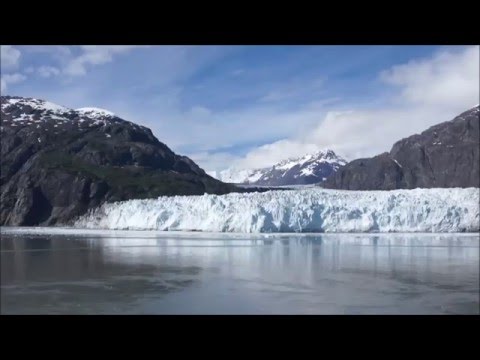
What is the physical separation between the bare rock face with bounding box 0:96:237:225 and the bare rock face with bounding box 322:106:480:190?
668 inches

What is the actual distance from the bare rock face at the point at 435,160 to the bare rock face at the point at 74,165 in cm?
1697

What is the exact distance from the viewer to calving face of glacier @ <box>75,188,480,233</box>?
21.9m

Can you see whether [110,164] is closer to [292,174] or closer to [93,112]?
[93,112]

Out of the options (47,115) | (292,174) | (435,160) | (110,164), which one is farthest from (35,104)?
(292,174)

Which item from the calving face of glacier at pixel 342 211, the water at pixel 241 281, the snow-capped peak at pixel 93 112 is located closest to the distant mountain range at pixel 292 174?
the snow-capped peak at pixel 93 112

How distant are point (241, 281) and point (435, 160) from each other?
130 feet

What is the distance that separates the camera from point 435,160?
44.9m

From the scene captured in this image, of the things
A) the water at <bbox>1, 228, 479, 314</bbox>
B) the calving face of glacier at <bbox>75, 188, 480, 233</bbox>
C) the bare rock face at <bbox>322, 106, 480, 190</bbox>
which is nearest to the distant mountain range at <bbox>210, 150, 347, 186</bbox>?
the bare rock face at <bbox>322, 106, 480, 190</bbox>

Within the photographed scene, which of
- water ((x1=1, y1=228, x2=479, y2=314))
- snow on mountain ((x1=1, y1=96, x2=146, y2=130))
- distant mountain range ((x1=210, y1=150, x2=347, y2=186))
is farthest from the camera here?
distant mountain range ((x1=210, y1=150, x2=347, y2=186))

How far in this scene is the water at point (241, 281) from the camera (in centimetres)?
716

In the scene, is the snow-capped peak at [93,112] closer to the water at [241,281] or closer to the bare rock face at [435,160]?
the bare rock face at [435,160]

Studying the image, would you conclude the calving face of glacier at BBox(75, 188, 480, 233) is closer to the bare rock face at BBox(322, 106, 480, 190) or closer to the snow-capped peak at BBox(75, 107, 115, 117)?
the bare rock face at BBox(322, 106, 480, 190)
